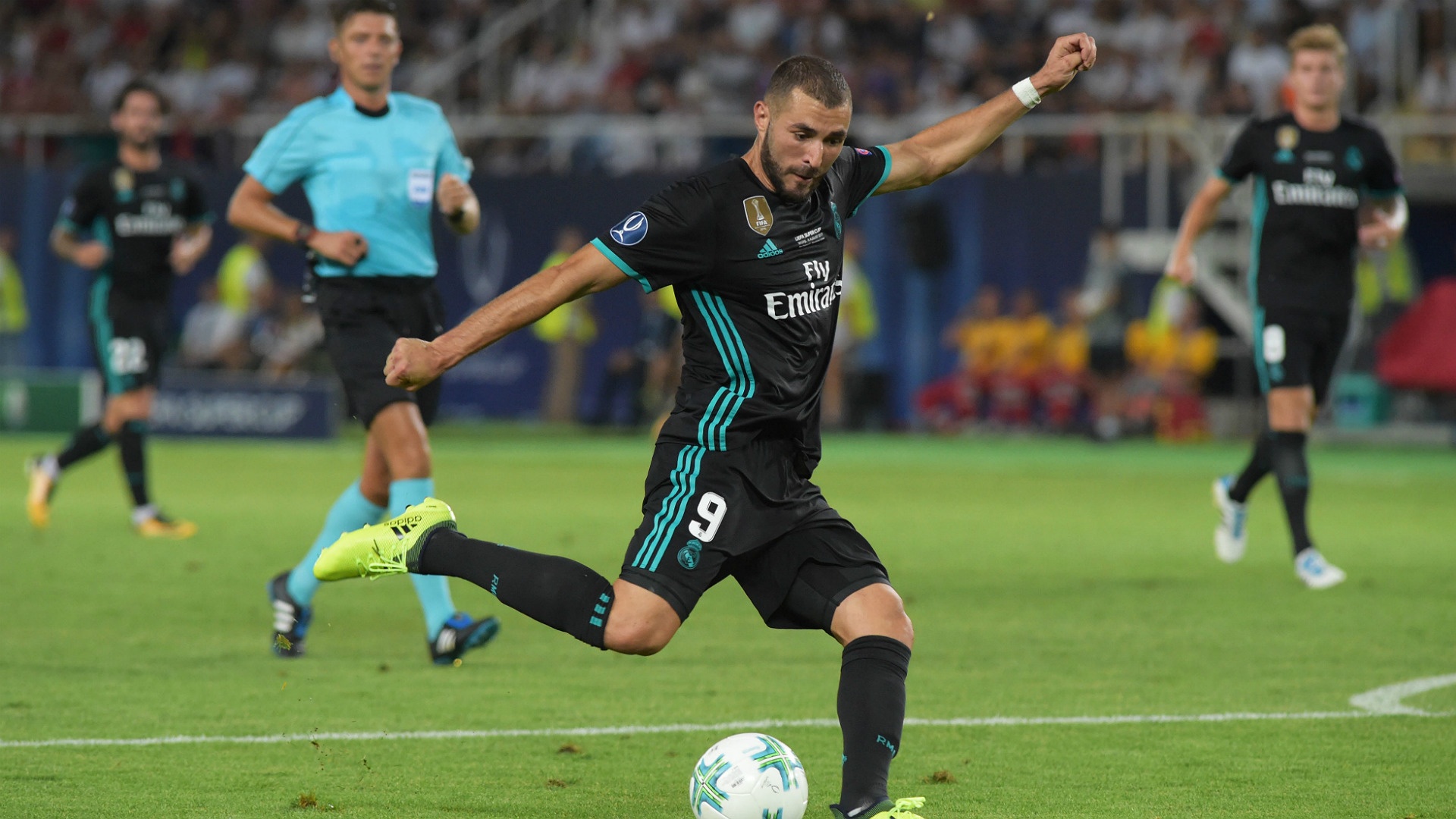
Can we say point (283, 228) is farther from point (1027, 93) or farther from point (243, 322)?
point (243, 322)

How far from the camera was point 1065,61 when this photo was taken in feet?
17.9

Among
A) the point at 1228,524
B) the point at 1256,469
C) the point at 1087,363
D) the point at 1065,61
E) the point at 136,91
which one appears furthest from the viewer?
the point at 1087,363

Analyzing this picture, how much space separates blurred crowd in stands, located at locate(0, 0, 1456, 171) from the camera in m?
22.2

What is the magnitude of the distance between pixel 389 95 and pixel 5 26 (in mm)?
23354

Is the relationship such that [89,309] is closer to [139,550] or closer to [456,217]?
[139,550]

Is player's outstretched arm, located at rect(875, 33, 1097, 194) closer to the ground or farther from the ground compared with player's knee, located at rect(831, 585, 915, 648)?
farther from the ground

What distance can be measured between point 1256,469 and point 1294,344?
850 mm

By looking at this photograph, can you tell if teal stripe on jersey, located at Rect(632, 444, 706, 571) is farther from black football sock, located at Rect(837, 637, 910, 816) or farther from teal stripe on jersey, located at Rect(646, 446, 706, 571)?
black football sock, located at Rect(837, 637, 910, 816)

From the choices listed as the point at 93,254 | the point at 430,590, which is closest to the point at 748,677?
the point at 430,590

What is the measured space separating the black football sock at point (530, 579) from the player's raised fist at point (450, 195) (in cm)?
210

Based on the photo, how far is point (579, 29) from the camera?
88.2ft

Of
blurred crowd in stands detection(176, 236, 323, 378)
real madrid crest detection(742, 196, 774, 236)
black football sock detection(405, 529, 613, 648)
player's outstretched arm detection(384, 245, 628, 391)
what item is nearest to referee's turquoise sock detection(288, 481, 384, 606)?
black football sock detection(405, 529, 613, 648)

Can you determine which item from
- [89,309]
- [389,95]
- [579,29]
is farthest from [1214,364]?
[389,95]

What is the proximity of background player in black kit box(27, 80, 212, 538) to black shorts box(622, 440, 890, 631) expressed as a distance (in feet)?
25.3
